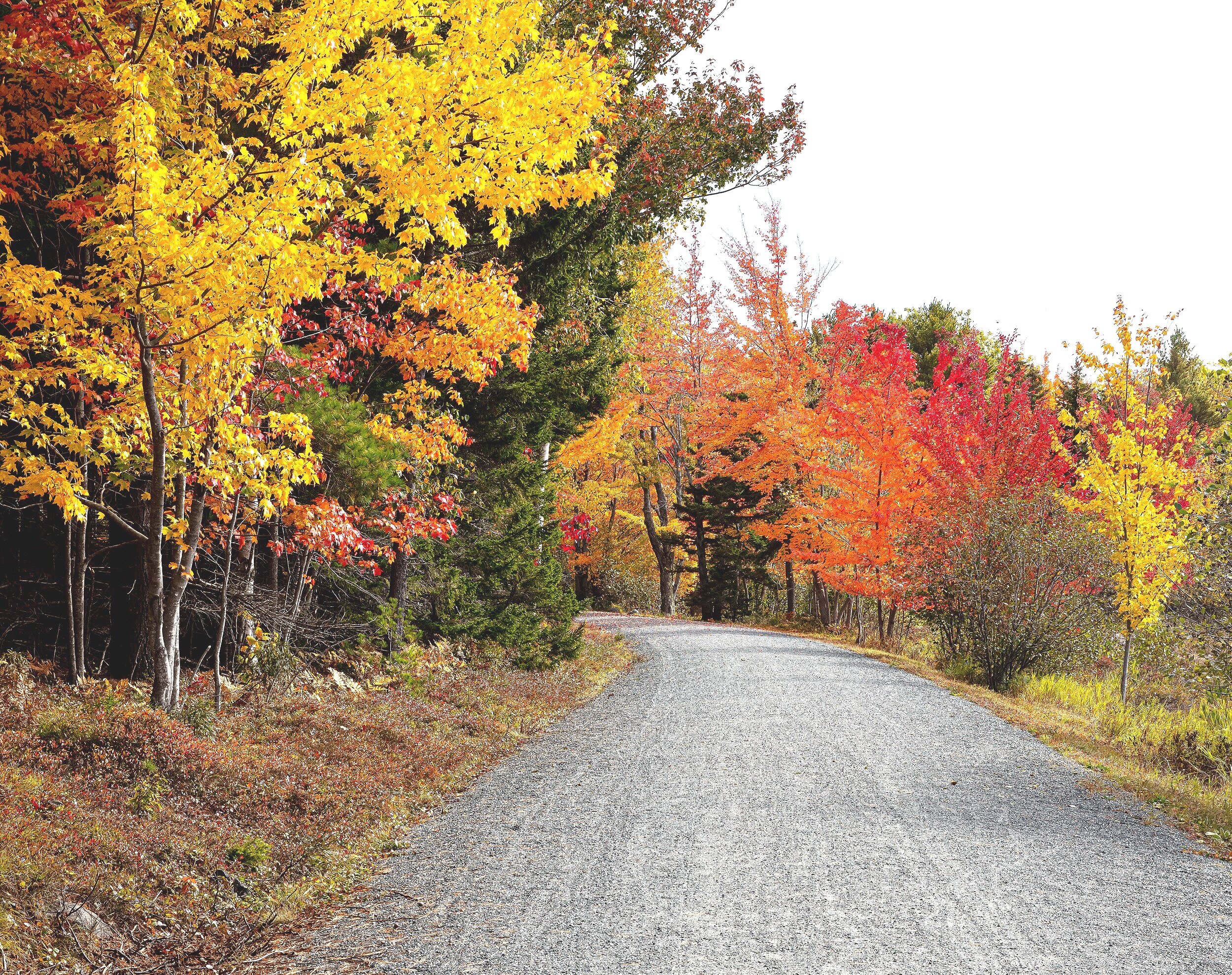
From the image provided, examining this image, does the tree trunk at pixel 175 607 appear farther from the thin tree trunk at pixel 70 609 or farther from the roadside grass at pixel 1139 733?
the roadside grass at pixel 1139 733

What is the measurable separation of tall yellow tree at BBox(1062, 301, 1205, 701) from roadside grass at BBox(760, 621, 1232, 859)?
37.2 inches

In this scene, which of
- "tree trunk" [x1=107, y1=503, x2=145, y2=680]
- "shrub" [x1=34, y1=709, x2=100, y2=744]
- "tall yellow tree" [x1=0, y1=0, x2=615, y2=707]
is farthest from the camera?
"tree trunk" [x1=107, y1=503, x2=145, y2=680]

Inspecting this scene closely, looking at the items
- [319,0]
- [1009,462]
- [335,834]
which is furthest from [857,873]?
[1009,462]

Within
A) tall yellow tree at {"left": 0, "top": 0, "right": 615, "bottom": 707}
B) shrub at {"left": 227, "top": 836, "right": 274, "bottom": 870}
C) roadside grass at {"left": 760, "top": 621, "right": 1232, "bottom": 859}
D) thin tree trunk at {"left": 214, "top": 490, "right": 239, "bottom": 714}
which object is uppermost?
tall yellow tree at {"left": 0, "top": 0, "right": 615, "bottom": 707}

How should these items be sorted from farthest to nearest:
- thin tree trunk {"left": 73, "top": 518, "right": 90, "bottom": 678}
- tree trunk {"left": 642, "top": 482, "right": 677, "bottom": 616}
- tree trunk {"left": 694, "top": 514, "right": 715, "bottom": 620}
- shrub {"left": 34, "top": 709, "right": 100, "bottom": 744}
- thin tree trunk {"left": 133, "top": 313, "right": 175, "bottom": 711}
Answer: tree trunk {"left": 642, "top": 482, "right": 677, "bottom": 616}, tree trunk {"left": 694, "top": 514, "right": 715, "bottom": 620}, thin tree trunk {"left": 73, "top": 518, "right": 90, "bottom": 678}, thin tree trunk {"left": 133, "top": 313, "right": 175, "bottom": 711}, shrub {"left": 34, "top": 709, "right": 100, "bottom": 744}

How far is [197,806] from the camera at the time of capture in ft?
18.4

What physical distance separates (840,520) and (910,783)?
1081cm

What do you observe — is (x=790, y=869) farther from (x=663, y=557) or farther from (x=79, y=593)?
(x=663, y=557)

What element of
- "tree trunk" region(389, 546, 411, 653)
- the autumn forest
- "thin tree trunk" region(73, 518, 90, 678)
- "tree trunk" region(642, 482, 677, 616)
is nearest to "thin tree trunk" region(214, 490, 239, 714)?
the autumn forest

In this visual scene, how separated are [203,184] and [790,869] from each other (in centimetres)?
547

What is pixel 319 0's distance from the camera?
5812 millimetres

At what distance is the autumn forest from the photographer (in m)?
5.56

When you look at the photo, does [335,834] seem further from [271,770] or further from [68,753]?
[68,753]

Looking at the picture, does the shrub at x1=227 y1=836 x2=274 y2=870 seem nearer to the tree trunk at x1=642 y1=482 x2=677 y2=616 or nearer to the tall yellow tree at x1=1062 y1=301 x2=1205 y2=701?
the tall yellow tree at x1=1062 y1=301 x2=1205 y2=701
